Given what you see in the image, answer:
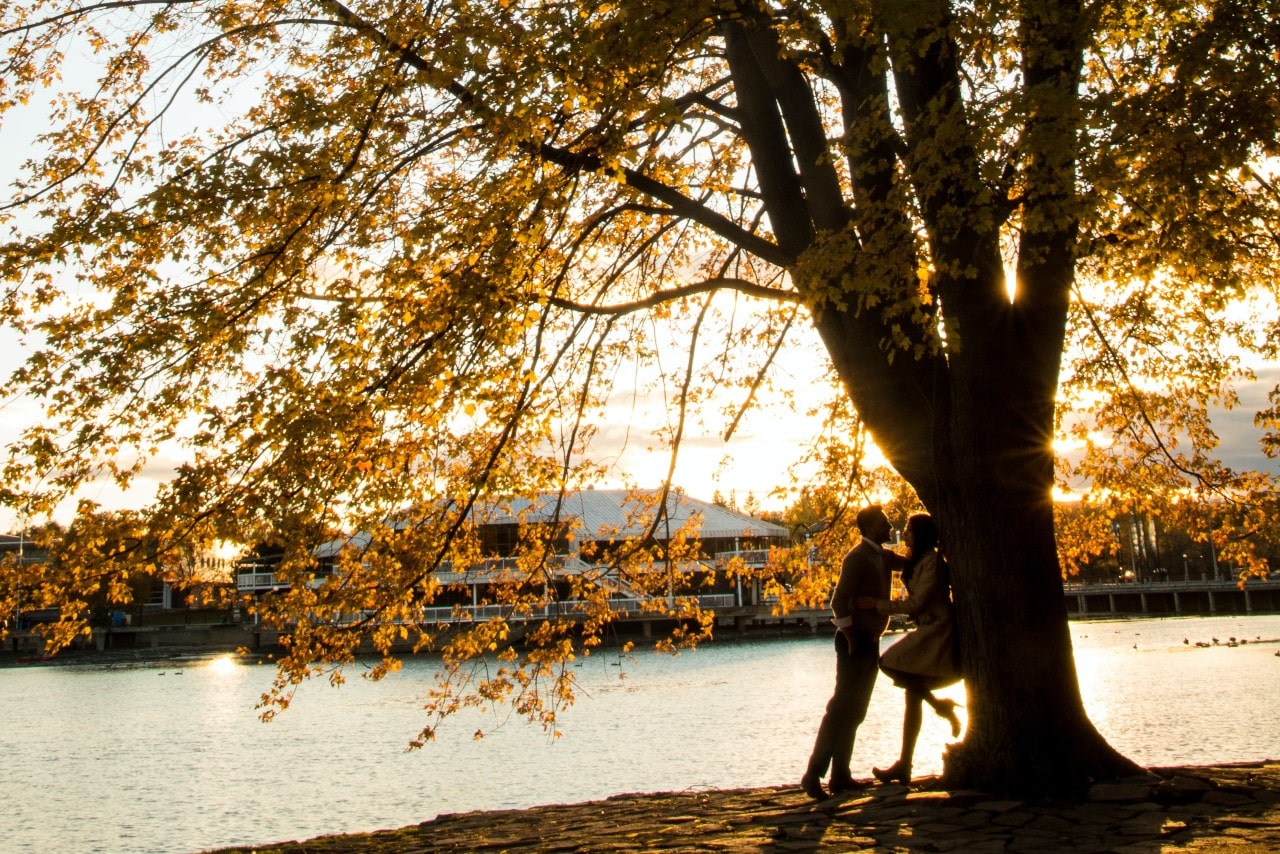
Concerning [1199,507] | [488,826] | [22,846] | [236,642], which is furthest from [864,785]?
[236,642]

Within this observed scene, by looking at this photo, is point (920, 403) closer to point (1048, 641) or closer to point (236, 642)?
point (1048, 641)

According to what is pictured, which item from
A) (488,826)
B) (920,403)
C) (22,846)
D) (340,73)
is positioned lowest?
(22,846)

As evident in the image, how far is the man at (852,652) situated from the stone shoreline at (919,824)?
283 mm

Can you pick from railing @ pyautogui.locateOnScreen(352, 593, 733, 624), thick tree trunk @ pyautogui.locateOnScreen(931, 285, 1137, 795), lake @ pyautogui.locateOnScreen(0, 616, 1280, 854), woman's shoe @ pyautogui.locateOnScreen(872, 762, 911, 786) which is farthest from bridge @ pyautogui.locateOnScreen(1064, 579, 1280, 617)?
thick tree trunk @ pyautogui.locateOnScreen(931, 285, 1137, 795)

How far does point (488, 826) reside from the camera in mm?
7629

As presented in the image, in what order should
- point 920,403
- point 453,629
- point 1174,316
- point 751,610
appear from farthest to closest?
point 751,610 < point 1174,316 < point 453,629 < point 920,403

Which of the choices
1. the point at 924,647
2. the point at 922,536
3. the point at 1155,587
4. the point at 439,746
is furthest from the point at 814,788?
the point at 1155,587

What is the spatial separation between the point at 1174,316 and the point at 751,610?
55.2m

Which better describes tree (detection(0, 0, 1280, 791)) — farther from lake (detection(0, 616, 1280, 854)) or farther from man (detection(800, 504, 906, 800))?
lake (detection(0, 616, 1280, 854))

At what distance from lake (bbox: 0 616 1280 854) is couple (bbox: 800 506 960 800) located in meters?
9.31

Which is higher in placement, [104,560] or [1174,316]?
[1174,316]

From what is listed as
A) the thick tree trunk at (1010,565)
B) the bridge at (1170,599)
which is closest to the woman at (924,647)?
the thick tree trunk at (1010,565)

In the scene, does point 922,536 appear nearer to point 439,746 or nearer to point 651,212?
point 651,212

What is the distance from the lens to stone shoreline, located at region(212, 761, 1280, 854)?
16.8 ft
